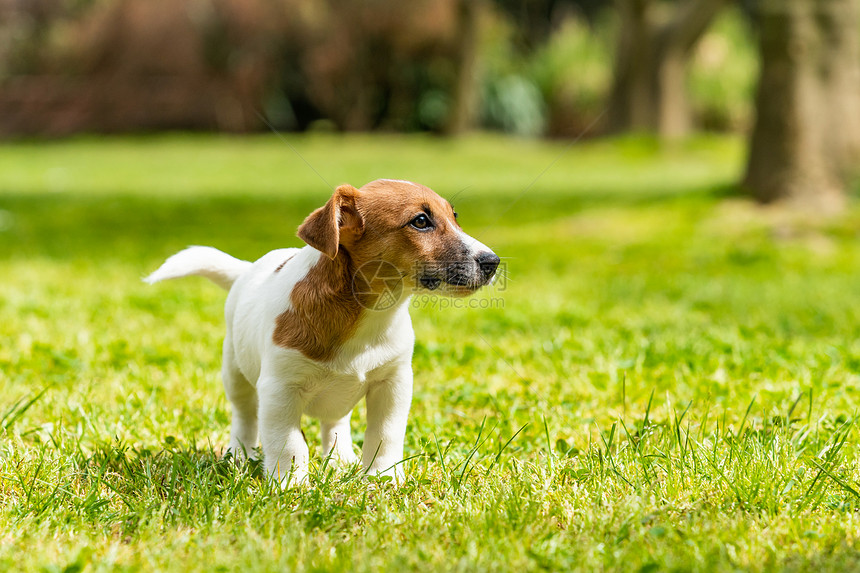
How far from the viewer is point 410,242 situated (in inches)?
114

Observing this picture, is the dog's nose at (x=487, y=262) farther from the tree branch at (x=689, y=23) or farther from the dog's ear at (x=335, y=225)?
the tree branch at (x=689, y=23)

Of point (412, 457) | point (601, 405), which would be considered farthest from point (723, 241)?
point (412, 457)

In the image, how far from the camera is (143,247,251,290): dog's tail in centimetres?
341

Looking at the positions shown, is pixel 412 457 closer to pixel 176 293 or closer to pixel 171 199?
pixel 176 293

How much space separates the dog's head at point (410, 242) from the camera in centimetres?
288

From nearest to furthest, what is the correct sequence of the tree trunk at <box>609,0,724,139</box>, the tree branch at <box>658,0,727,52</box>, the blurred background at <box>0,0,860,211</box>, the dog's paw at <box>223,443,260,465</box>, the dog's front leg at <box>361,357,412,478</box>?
1. the dog's front leg at <box>361,357,412,478</box>
2. the dog's paw at <box>223,443,260,465</box>
3. the tree branch at <box>658,0,727,52</box>
4. the tree trunk at <box>609,0,724,139</box>
5. the blurred background at <box>0,0,860,211</box>

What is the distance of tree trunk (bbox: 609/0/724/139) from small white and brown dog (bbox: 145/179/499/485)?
16.8m

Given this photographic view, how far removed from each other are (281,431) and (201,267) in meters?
0.92

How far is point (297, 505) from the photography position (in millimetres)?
2797

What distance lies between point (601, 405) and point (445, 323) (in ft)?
6.70

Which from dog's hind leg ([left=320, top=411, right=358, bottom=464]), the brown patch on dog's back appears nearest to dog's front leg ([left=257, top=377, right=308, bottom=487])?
the brown patch on dog's back

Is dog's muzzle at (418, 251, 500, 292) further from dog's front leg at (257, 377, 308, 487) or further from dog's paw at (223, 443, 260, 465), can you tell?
dog's paw at (223, 443, 260, 465)

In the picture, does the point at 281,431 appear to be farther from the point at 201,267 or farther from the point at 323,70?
the point at 323,70

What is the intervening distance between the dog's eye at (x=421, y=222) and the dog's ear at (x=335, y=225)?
177mm
